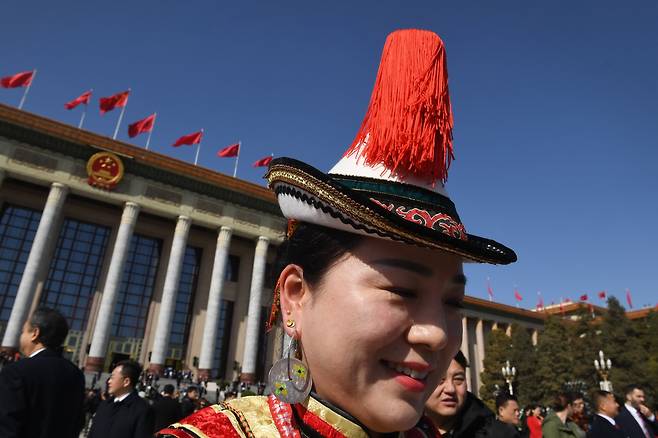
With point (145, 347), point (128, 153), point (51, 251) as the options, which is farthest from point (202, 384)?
point (128, 153)

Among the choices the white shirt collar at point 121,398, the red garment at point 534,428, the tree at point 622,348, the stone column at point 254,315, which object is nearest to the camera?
the white shirt collar at point 121,398

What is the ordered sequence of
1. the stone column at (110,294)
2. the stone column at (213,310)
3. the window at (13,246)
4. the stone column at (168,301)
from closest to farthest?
the stone column at (110,294)
the window at (13,246)
the stone column at (168,301)
the stone column at (213,310)

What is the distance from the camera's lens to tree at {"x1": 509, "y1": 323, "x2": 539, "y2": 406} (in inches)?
1351

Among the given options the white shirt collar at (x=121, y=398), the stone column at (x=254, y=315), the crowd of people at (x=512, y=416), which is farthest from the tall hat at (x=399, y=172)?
the stone column at (x=254, y=315)

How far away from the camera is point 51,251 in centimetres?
2448

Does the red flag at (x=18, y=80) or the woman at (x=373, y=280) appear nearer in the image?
the woman at (x=373, y=280)

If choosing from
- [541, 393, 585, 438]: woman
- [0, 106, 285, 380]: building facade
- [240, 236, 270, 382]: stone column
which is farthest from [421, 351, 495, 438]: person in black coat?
[240, 236, 270, 382]: stone column

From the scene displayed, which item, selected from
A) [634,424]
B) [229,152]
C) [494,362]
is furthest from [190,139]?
[494,362]

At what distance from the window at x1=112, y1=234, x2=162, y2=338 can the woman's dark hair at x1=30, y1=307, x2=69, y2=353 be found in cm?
2416

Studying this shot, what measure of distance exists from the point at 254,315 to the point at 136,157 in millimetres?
12632

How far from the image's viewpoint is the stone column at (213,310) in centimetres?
2514

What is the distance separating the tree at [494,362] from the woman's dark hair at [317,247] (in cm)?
4033

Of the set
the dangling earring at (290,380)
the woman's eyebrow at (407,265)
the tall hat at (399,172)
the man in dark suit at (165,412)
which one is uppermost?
the tall hat at (399,172)

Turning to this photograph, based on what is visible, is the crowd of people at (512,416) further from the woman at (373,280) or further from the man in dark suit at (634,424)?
the woman at (373,280)
